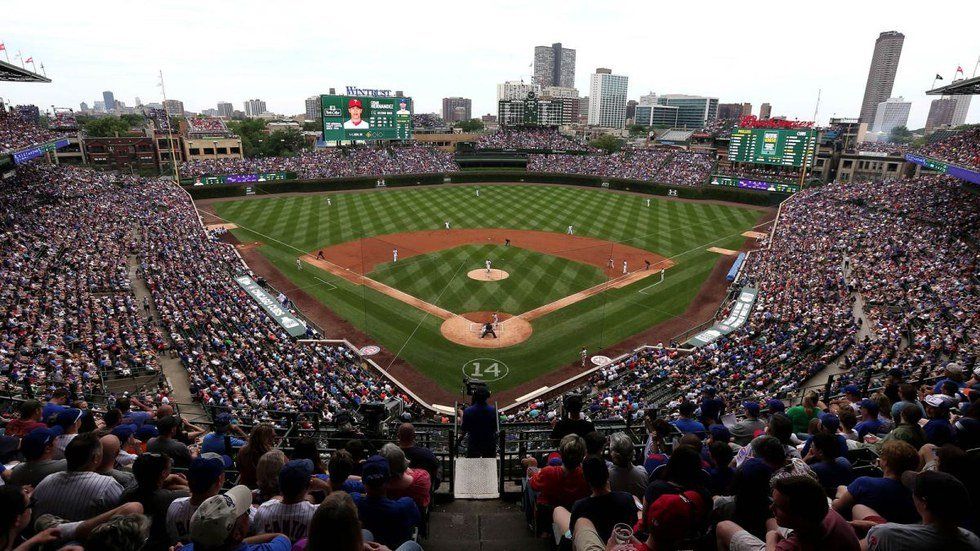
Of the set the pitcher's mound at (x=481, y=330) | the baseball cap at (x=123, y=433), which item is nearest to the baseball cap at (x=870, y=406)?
the baseball cap at (x=123, y=433)

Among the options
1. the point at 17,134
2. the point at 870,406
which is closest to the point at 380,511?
the point at 870,406

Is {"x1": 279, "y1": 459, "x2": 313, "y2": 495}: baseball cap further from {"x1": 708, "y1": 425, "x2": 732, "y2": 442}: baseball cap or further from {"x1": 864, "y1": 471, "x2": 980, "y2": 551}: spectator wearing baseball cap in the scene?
{"x1": 708, "y1": 425, "x2": 732, "y2": 442}: baseball cap

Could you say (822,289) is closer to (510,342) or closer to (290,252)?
(510,342)

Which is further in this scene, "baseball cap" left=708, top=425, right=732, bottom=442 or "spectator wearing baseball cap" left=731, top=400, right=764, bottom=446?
"spectator wearing baseball cap" left=731, top=400, right=764, bottom=446

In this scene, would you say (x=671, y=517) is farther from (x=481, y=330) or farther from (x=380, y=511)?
(x=481, y=330)

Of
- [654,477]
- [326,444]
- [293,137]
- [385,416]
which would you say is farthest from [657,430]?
[293,137]

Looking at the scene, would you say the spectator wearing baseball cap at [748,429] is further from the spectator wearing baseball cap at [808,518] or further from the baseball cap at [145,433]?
the baseball cap at [145,433]

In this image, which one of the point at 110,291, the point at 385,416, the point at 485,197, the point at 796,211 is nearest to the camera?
the point at 385,416

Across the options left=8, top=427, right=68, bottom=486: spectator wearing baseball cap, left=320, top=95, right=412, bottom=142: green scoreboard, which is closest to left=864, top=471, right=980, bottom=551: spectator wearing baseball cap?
left=8, top=427, right=68, bottom=486: spectator wearing baseball cap
